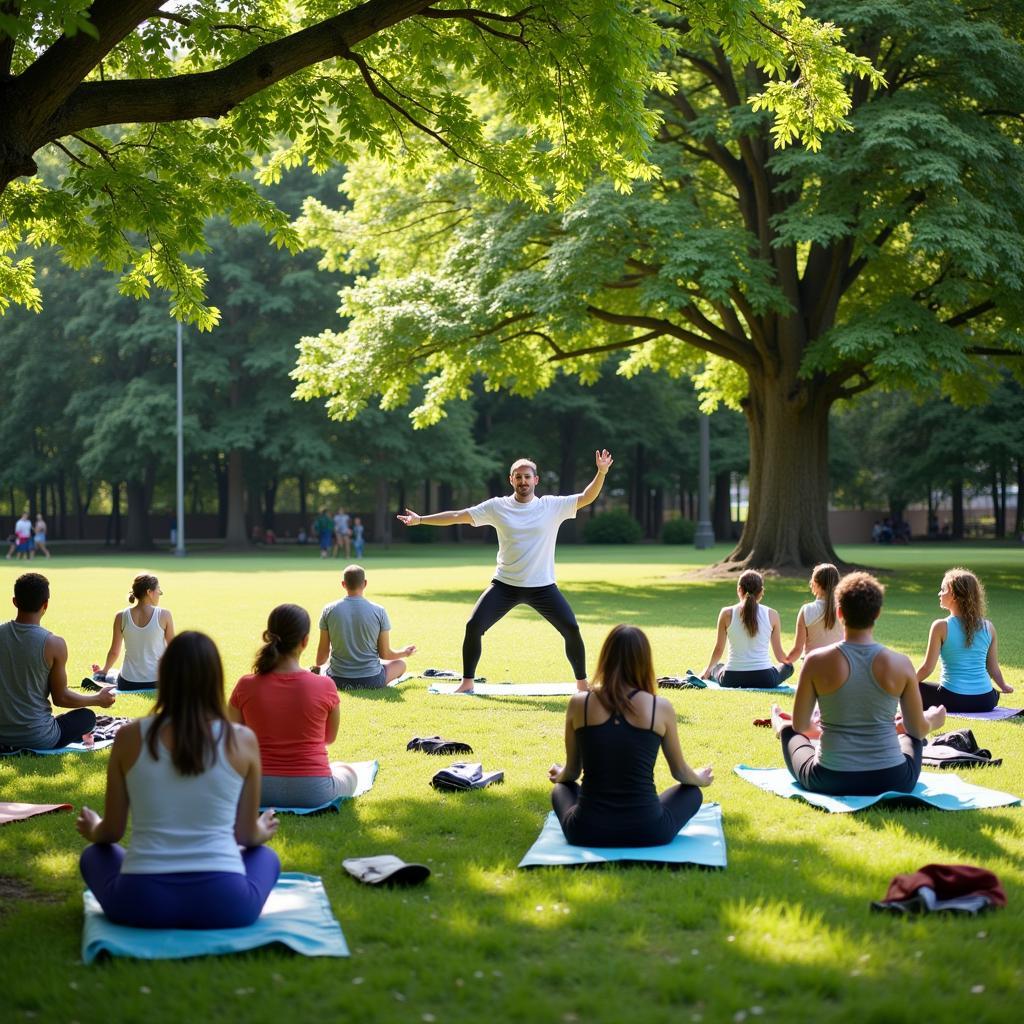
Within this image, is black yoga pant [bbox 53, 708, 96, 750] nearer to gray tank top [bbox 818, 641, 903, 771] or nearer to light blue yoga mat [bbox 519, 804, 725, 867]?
light blue yoga mat [bbox 519, 804, 725, 867]

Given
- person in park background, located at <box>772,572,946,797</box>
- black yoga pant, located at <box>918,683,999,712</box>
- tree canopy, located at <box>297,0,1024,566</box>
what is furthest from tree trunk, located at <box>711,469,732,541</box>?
person in park background, located at <box>772,572,946,797</box>

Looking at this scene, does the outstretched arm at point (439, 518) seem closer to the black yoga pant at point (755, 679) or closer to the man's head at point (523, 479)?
the man's head at point (523, 479)

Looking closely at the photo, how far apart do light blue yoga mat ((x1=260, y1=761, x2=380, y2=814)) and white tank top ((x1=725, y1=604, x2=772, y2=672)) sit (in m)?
4.68

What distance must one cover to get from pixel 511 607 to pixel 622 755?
5.59 m

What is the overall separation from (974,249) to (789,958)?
1849 cm

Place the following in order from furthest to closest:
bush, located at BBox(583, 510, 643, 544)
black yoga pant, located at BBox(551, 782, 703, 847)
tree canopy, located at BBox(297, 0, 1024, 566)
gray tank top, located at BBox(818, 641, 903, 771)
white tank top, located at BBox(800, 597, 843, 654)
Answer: bush, located at BBox(583, 510, 643, 544) < tree canopy, located at BBox(297, 0, 1024, 566) < white tank top, located at BBox(800, 597, 843, 654) < gray tank top, located at BBox(818, 641, 903, 771) < black yoga pant, located at BBox(551, 782, 703, 847)

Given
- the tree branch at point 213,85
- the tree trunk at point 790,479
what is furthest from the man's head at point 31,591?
the tree trunk at point 790,479

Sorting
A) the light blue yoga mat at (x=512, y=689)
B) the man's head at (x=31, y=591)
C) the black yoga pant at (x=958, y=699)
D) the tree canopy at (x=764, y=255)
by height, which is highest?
the tree canopy at (x=764, y=255)

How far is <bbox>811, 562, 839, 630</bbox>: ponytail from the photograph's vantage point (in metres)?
10.3

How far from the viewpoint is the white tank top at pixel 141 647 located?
1139 centimetres

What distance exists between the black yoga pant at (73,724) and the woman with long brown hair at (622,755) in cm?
437

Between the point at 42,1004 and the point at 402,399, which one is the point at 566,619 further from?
the point at 402,399

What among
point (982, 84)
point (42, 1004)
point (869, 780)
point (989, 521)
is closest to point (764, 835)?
point (869, 780)

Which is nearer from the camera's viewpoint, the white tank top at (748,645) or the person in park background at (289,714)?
the person in park background at (289,714)
